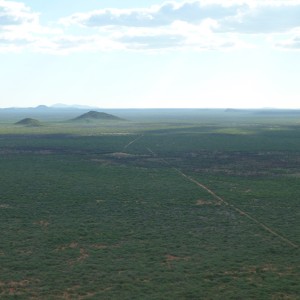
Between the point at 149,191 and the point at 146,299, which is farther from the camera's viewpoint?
the point at 149,191

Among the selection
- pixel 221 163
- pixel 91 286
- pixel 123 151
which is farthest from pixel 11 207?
pixel 123 151

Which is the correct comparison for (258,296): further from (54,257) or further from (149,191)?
(149,191)

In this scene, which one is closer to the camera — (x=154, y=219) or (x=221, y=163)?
(x=154, y=219)

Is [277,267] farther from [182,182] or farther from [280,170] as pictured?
[280,170]

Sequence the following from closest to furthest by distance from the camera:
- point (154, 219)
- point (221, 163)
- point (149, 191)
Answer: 1. point (154, 219)
2. point (149, 191)
3. point (221, 163)

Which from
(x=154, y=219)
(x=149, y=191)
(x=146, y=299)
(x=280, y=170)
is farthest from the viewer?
(x=280, y=170)

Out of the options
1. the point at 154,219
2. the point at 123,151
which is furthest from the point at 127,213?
the point at 123,151
